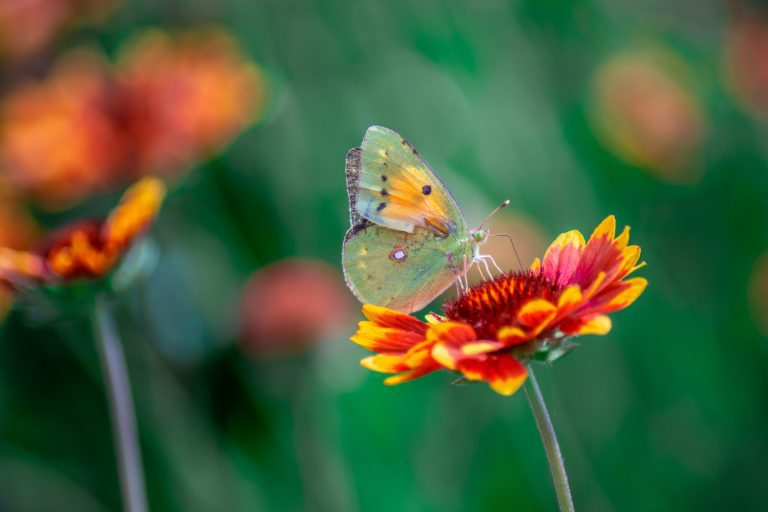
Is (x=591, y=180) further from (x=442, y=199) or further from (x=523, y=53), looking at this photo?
(x=442, y=199)

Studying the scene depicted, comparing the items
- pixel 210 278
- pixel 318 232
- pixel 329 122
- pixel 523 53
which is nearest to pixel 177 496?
pixel 210 278

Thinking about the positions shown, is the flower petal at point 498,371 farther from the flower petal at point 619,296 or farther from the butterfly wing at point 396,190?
the butterfly wing at point 396,190

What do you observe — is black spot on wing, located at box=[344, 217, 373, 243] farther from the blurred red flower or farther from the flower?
the blurred red flower

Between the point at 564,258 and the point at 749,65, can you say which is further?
the point at 749,65

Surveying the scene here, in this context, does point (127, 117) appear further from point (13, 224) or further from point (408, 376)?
point (408, 376)

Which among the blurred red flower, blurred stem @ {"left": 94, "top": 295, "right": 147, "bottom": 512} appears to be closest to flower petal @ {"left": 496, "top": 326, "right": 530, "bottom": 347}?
blurred stem @ {"left": 94, "top": 295, "right": 147, "bottom": 512}

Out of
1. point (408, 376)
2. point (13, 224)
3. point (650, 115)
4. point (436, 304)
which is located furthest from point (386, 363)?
Result: point (650, 115)

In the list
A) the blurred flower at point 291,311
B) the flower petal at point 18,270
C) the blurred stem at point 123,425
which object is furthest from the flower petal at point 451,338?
the blurred flower at point 291,311
